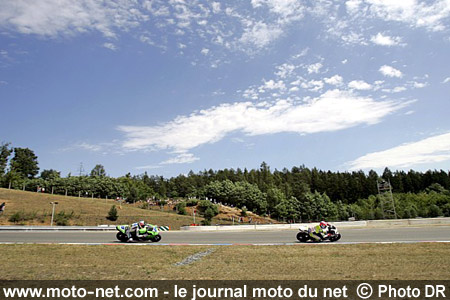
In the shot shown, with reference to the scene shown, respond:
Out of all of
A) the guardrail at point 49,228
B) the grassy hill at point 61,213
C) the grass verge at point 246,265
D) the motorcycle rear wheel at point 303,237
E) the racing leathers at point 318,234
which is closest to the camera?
the grass verge at point 246,265

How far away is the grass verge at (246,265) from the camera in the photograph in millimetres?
8297

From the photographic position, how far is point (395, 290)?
659 centimetres

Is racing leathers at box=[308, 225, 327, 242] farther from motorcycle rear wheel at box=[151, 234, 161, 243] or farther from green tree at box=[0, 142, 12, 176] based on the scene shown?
green tree at box=[0, 142, 12, 176]

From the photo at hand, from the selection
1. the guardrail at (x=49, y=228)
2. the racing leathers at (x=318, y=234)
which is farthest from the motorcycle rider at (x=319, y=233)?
the guardrail at (x=49, y=228)

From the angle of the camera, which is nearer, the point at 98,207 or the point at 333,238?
the point at 333,238

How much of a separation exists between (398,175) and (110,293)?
148850mm

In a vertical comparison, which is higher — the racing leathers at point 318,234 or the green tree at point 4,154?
the green tree at point 4,154

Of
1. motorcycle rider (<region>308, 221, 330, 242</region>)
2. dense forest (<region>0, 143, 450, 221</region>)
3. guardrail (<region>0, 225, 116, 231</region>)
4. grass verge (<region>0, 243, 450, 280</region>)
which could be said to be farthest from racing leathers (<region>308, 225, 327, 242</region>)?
dense forest (<region>0, 143, 450, 221</region>)

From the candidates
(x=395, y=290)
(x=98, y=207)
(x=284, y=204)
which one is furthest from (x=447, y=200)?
(x=395, y=290)

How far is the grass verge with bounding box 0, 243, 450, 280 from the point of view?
8297 mm

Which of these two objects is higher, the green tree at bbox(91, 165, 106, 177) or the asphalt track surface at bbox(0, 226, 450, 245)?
the green tree at bbox(91, 165, 106, 177)

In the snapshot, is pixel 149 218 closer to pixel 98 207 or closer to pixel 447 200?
pixel 98 207

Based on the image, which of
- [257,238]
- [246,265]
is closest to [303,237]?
[257,238]

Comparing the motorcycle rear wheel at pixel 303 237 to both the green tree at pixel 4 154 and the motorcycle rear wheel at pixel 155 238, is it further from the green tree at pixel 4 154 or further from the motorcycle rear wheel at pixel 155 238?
the green tree at pixel 4 154
